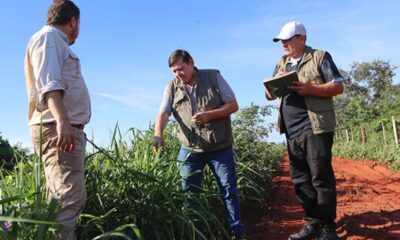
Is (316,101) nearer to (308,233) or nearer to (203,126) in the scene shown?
(203,126)

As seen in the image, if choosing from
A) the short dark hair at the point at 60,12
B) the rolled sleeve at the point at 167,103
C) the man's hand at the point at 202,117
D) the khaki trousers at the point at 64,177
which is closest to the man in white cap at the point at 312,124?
the man's hand at the point at 202,117

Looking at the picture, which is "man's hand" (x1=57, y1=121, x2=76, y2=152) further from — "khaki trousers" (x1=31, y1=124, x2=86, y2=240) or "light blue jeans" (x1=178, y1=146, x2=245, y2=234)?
"light blue jeans" (x1=178, y1=146, x2=245, y2=234)

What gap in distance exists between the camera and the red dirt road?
13.1 feet

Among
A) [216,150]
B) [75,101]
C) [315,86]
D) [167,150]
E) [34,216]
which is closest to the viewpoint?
[34,216]

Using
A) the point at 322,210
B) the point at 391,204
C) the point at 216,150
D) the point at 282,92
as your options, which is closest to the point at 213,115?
the point at 216,150

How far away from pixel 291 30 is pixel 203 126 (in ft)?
3.51

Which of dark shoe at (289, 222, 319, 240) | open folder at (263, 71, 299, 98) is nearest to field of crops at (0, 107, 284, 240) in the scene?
dark shoe at (289, 222, 319, 240)

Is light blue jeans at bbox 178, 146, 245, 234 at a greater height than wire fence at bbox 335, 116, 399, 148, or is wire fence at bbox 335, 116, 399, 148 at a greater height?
light blue jeans at bbox 178, 146, 245, 234

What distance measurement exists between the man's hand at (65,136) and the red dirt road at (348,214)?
237 cm

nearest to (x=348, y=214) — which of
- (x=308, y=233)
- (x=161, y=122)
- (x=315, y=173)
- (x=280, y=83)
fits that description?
(x=308, y=233)

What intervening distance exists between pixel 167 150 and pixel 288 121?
68.6 inches

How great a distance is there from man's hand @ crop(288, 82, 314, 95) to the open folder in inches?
1.7

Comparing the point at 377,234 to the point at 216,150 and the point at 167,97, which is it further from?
the point at 167,97

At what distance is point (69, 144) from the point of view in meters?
2.45
